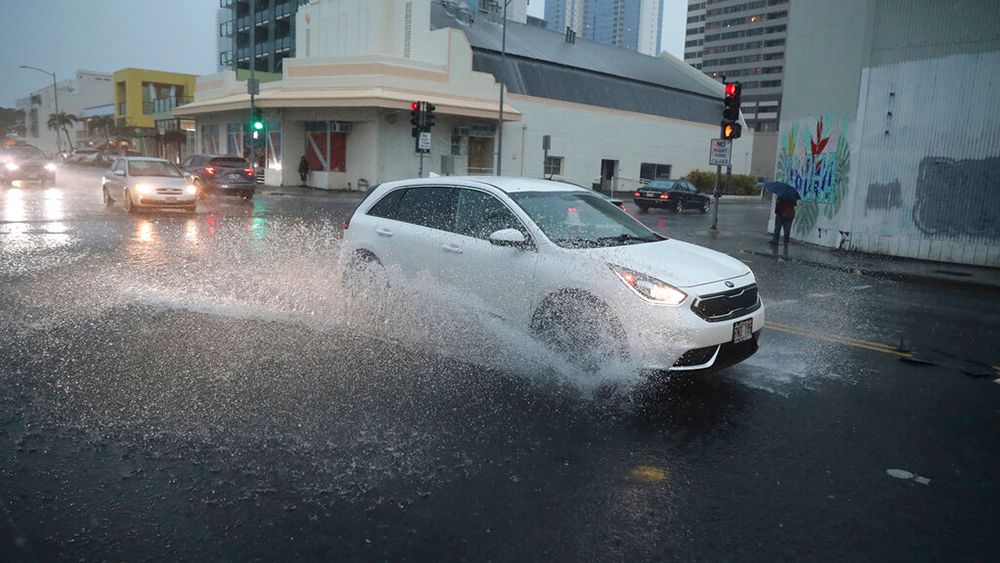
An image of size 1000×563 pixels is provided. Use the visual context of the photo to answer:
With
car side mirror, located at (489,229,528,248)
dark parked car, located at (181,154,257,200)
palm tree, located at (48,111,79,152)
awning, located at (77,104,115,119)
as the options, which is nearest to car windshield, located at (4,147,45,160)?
dark parked car, located at (181,154,257,200)

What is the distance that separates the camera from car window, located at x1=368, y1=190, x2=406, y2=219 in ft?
24.3

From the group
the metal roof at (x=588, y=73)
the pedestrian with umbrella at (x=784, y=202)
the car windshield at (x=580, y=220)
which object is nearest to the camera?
the car windshield at (x=580, y=220)

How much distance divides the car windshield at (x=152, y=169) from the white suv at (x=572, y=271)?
1490 centimetres

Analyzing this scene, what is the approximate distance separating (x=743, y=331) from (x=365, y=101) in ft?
94.6

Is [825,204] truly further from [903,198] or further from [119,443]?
[119,443]

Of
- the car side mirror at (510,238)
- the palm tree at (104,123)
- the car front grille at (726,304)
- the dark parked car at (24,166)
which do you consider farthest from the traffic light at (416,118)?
the palm tree at (104,123)

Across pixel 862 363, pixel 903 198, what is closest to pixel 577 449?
pixel 862 363

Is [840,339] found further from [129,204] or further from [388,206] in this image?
[129,204]

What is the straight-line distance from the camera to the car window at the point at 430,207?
6.71m

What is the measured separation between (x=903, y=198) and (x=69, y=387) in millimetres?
15698

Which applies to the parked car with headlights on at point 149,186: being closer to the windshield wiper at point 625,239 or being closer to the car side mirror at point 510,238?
the car side mirror at point 510,238

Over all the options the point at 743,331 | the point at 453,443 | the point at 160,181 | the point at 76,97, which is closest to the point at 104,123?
the point at 76,97

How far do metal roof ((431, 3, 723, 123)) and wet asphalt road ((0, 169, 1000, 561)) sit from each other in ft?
109

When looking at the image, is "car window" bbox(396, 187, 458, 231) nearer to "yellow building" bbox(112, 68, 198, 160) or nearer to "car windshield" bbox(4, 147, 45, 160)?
"car windshield" bbox(4, 147, 45, 160)
